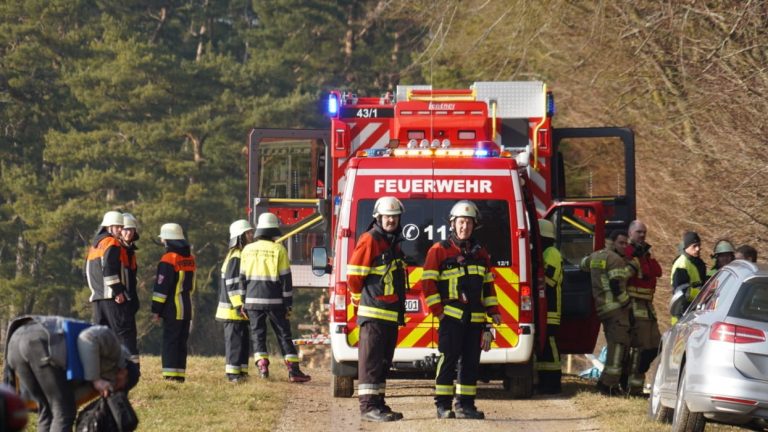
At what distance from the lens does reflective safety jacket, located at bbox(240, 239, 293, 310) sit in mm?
15766

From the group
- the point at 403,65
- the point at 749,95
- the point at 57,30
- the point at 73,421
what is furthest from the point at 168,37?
the point at 73,421

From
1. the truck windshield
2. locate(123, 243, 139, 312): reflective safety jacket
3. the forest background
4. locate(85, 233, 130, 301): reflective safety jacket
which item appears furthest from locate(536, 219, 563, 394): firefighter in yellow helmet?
the forest background

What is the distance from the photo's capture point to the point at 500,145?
56.6 ft

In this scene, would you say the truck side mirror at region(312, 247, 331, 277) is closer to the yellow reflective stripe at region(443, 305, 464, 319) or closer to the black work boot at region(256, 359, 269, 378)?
the yellow reflective stripe at region(443, 305, 464, 319)

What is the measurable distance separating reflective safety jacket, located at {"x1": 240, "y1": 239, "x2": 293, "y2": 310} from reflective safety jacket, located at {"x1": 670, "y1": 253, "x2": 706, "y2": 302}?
12.6 feet

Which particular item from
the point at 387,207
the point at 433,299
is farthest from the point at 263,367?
the point at 387,207

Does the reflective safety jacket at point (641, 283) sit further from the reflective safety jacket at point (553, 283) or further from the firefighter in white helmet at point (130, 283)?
the firefighter in white helmet at point (130, 283)

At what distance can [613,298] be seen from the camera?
15016mm

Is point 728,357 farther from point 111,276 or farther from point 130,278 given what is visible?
point 130,278

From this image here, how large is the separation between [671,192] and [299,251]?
895 cm

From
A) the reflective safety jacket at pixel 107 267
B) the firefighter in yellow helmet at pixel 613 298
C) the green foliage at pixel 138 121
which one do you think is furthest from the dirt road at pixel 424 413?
the green foliage at pixel 138 121

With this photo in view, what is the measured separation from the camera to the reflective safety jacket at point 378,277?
41.1 feet

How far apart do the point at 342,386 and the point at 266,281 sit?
5.36 feet

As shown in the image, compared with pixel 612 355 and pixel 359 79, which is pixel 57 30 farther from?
pixel 612 355
